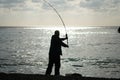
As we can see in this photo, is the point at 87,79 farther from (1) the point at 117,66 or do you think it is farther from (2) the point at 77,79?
(1) the point at 117,66

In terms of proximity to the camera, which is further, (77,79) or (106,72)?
(106,72)

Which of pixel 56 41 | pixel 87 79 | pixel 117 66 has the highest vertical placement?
pixel 56 41

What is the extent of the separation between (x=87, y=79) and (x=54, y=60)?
2220 mm

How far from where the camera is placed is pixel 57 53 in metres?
13.2

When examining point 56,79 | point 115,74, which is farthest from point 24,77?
point 115,74

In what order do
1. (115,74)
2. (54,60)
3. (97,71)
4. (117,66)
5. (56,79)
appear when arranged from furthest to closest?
(117,66), (97,71), (115,74), (54,60), (56,79)

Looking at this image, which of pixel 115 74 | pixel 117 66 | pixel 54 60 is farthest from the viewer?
pixel 117 66

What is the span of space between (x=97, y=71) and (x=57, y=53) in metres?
13.5

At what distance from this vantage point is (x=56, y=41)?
43.4 ft

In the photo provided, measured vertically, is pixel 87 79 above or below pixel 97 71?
above

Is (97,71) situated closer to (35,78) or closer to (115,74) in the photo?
(115,74)

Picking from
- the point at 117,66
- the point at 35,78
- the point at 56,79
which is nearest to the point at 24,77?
the point at 35,78

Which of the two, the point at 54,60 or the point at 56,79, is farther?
the point at 54,60

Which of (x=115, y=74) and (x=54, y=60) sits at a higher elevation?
(x=54, y=60)
